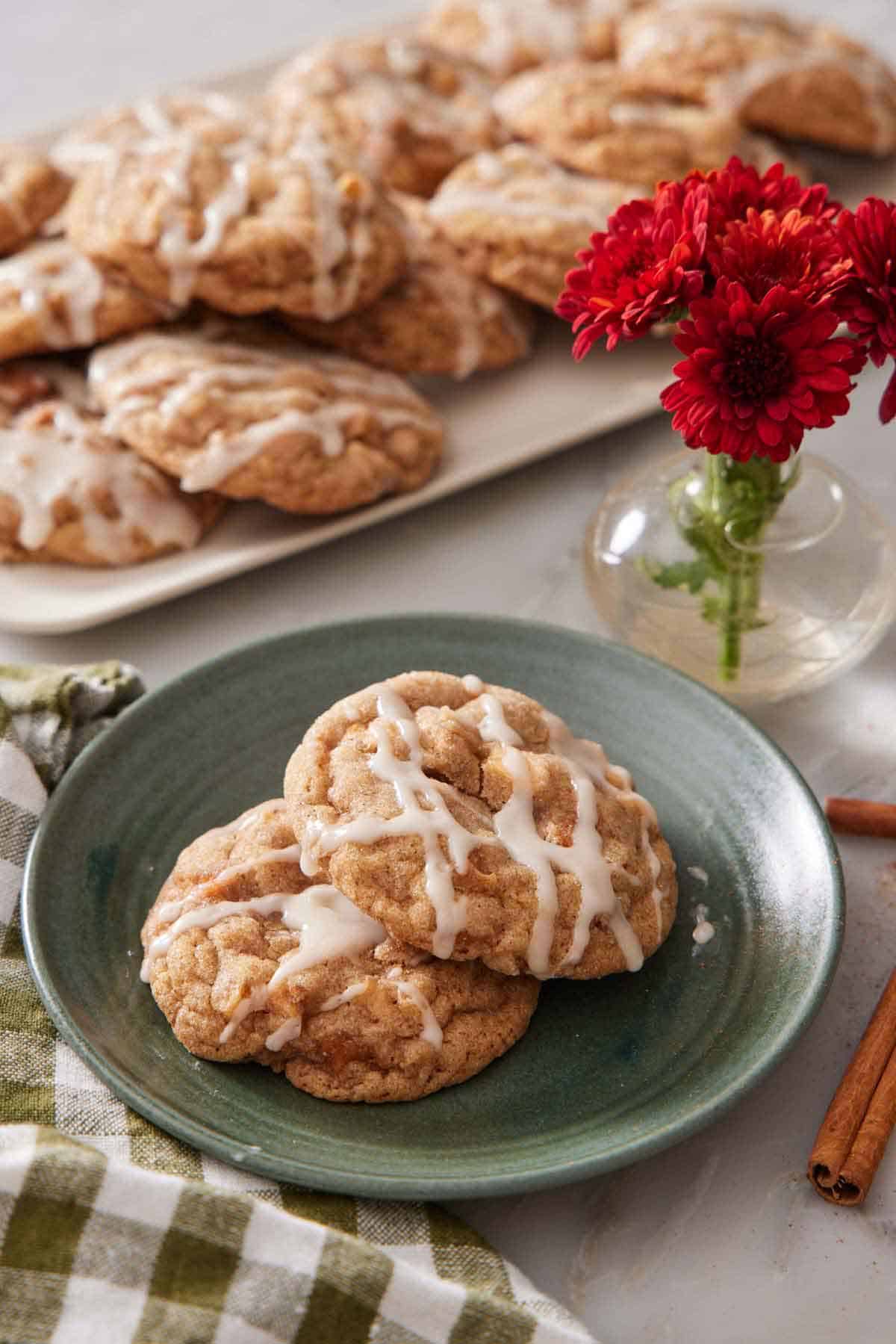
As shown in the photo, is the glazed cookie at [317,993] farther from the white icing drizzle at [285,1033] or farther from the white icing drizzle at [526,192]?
the white icing drizzle at [526,192]

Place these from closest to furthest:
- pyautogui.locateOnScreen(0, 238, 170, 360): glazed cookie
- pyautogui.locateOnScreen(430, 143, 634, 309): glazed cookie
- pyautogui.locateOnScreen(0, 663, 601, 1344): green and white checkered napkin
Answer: pyautogui.locateOnScreen(0, 663, 601, 1344): green and white checkered napkin
pyautogui.locateOnScreen(0, 238, 170, 360): glazed cookie
pyautogui.locateOnScreen(430, 143, 634, 309): glazed cookie

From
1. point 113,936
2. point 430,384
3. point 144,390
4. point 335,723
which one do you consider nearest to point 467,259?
point 430,384

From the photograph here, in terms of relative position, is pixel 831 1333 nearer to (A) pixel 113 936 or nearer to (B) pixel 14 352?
(A) pixel 113 936

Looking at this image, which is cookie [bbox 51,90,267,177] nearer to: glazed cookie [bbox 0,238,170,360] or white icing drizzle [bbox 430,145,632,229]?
glazed cookie [bbox 0,238,170,360]

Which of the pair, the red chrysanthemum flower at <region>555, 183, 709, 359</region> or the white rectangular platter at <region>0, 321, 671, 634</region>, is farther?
the white rectangular platter at <region>0, 321, 671, 634</region>

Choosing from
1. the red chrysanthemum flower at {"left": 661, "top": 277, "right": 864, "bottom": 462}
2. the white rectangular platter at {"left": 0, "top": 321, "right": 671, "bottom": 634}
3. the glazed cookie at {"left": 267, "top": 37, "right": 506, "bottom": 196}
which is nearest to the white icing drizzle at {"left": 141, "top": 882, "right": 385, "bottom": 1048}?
the red chrysanthemum flower at {"left": 661, "top": 277, "right": 864, "bottom": 462}

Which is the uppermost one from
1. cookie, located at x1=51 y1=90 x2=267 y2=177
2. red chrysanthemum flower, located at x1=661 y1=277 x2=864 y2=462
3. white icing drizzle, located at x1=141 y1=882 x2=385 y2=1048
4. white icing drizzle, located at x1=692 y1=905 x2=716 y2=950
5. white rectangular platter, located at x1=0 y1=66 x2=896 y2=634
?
red chrysanthemum flower, located at x1=661 y1=277 x2=864 y2=462

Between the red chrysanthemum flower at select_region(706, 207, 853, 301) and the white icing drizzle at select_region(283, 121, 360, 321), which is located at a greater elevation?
the red chrysanthemum flower at select_region(706, 207, 853, 301)

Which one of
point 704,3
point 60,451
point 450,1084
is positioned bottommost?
point 450,1084
